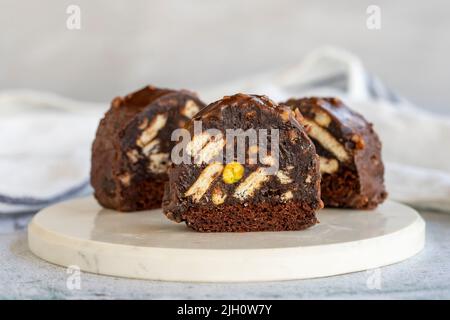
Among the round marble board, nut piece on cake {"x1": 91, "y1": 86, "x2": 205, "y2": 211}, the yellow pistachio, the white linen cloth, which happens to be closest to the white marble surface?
the round marble board

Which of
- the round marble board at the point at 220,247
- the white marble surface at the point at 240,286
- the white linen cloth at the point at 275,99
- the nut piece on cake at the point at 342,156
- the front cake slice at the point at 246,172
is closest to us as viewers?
the white marble surface at the point at 240,286

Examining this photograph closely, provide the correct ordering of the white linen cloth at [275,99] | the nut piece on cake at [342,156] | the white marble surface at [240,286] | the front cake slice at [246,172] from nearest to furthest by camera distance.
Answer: the white marble surface at [240,286] → the front cake slice at [246,172] → the nut piece on cake at [342,156] → the white linen cloth at [275,99]

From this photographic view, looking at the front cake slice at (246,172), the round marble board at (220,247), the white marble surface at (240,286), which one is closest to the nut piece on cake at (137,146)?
the round marble board at (220,247)

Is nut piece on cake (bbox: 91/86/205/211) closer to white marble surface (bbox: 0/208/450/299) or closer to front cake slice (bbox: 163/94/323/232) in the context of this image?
front cake slice (bbox: 163/94/323/232)

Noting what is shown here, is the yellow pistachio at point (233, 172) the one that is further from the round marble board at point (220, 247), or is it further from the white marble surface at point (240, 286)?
the white marble surface at point (240, 286)

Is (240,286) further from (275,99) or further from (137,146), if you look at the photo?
(275,99)

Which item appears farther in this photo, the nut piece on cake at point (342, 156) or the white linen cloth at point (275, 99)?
the white linen cloth at point (275, 99)
